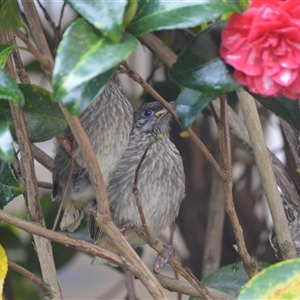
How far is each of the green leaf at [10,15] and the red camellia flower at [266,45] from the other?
0.72ft

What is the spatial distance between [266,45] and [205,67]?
0.22 feet

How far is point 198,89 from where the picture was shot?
24.5 inches

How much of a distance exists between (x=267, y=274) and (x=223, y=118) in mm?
244

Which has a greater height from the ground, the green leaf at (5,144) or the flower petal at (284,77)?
the green leaf at (5,144)

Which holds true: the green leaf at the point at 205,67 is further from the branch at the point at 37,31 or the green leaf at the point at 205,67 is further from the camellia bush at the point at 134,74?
the branch at the point at 37,31

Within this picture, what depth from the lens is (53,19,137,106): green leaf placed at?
1.68 ft

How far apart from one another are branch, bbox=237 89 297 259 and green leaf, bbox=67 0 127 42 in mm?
528

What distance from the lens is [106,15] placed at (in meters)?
0.53

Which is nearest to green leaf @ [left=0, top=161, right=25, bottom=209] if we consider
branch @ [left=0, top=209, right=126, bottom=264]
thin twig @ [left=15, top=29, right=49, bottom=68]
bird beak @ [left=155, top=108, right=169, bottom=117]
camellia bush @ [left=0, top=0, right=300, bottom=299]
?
camellia bush @ [left=0, top=0, right=300, bottom=299]

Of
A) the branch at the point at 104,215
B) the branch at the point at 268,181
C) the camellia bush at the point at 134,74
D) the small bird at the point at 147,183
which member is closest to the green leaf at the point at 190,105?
the camellia bush at the point at 134,74

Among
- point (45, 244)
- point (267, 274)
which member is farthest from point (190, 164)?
point (267, 274)

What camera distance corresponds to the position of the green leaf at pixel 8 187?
88 cm

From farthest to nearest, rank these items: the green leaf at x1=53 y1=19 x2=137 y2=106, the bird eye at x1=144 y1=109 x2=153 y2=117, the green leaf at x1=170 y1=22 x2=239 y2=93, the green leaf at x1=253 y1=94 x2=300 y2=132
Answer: the bird eye at x1=144 y1=109 x2=153 y2=117 < the green leaf at x1=253 y1=94 x2=300 y2=132 < the green leaf at x1=170 y1=22 x2=239 y2=93 < the green leaf at x1=53 y1=19 x2=137 y2=106

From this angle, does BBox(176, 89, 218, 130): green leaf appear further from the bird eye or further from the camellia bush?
the bird eye
